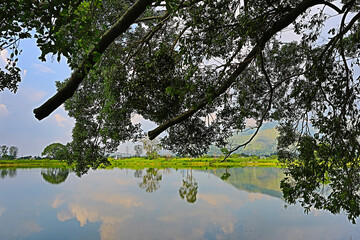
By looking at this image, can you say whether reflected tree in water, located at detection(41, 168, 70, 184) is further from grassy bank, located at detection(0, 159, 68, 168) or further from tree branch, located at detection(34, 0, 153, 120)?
tree branch, located at detection(34, 0, 153, 120)

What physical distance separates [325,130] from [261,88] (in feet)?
7.25

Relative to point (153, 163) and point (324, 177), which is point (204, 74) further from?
point (153, 163)

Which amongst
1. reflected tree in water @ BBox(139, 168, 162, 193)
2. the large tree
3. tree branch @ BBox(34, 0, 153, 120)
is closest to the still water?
reflected tree in water @ BBox(139, 168, 162, 193)

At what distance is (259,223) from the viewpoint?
415 inches

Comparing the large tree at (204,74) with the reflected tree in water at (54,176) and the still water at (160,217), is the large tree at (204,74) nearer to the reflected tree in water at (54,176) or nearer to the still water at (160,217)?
the still water at (160,217)

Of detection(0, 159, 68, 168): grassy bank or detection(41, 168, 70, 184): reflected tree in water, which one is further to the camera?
detection(0, 159, 68, 168): grassy bank

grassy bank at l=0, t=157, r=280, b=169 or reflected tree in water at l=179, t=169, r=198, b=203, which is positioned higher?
grassy bank at l=0, t=157, r=280, b=169

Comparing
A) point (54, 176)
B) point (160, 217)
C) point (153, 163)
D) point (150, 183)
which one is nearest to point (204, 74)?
point (160, 217)

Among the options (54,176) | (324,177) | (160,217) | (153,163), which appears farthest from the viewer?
(153,163)

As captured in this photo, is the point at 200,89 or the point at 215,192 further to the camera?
the point at 215,192

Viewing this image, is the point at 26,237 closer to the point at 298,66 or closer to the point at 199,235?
the point at 199,235

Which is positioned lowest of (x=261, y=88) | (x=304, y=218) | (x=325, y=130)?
(x=304, y=218)

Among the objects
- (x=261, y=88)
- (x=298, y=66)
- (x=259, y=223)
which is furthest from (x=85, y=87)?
(x=259, y=223)

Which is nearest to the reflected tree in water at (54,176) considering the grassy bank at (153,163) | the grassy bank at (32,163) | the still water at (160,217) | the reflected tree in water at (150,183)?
the still water at (160,217)
